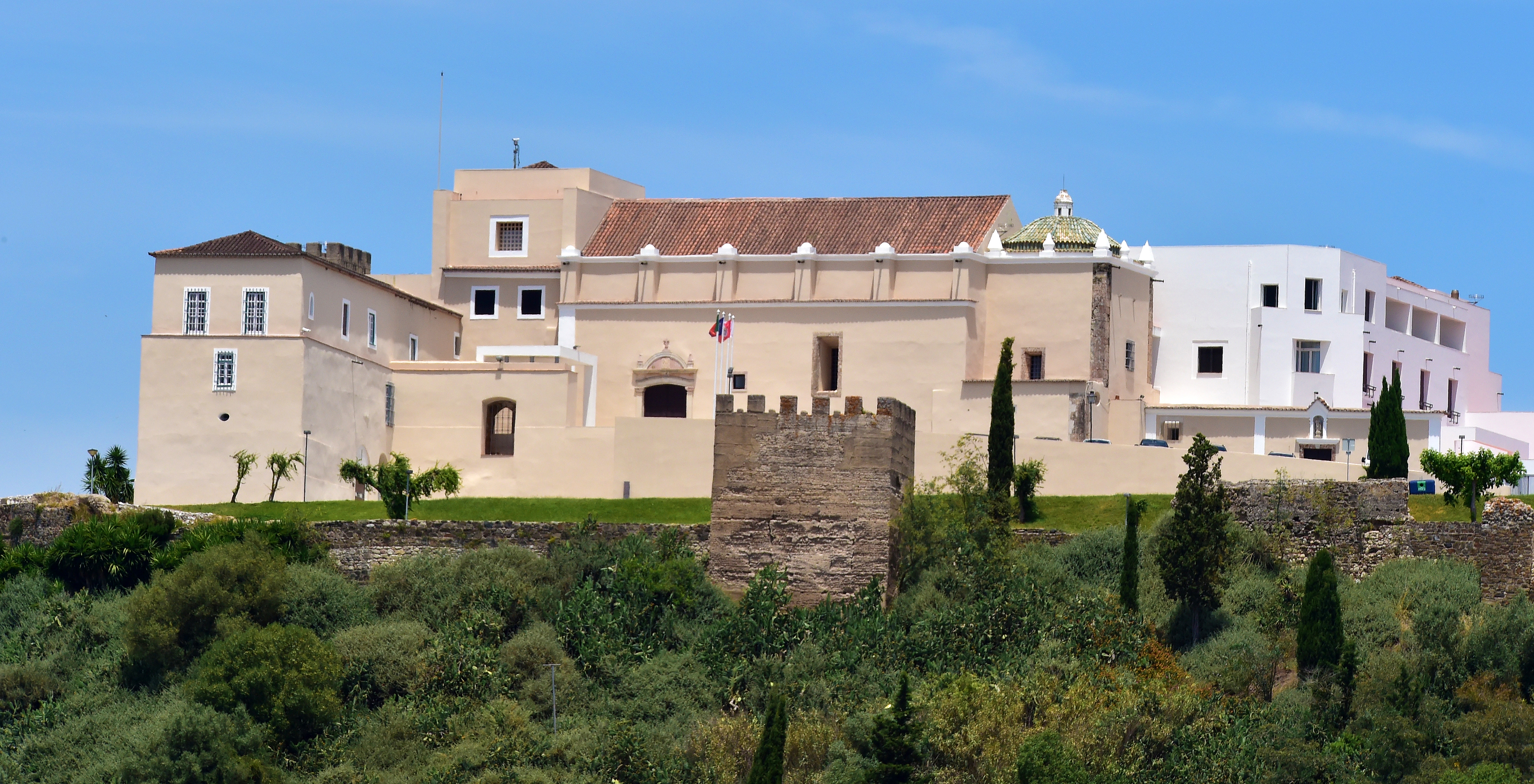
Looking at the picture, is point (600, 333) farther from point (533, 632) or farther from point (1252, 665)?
point (1252, 665)

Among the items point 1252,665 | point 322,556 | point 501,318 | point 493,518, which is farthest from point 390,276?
point 1252,665

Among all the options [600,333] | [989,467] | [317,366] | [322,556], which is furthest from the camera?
[600,333]

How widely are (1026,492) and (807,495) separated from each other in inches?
341

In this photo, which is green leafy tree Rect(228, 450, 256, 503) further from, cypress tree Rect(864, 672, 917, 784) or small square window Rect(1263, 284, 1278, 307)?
small square window Rect(1263, 284, 1278, 307)

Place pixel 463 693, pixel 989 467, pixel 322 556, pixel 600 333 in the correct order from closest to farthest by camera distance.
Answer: pixel 463 693 < pixel 322 556 < pixel 989 467 < pixel 600 333

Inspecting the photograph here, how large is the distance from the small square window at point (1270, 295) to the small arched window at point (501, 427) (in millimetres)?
21004

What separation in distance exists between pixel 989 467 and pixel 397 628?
1425 cm

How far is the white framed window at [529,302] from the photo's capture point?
69.1 metres

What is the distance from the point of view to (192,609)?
156 feet

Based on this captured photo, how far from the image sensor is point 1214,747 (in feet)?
142

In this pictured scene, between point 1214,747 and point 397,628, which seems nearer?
point 1214,747

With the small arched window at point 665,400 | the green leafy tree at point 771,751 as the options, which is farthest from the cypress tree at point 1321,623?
the small arched window at point 665,400

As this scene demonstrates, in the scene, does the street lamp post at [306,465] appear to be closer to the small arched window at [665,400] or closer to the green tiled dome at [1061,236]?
the small arched window at [665,400]

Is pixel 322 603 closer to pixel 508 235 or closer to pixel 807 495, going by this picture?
pixel 807 495
